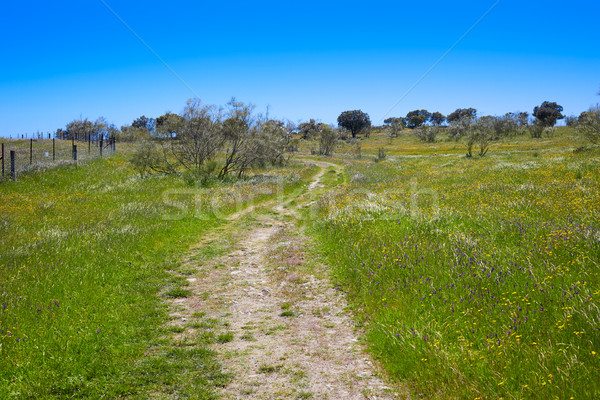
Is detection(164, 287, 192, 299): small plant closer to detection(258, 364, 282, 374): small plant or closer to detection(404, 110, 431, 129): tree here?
detection(258, 364, 282, 374): small plant

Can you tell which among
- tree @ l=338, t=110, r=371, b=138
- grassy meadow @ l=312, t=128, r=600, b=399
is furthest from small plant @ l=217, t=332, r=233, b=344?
tree @ l=338, t=110, r=371, b=138

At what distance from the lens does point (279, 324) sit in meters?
6.05

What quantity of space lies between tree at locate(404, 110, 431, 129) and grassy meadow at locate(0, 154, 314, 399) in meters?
148

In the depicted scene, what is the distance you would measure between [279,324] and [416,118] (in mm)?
162749

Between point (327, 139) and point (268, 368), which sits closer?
point (268, 368)

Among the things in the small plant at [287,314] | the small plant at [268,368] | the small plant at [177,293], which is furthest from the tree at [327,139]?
the small plant at [268,368]

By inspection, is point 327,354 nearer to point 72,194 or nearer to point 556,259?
point 556,259

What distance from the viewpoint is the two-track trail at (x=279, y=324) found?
4344 mm

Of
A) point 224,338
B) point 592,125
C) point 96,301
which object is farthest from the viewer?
point 592,125

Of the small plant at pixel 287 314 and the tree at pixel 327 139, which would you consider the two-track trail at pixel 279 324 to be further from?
the tree at pixel 327 139

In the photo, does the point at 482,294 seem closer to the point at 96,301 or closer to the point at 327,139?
the point at 96,301

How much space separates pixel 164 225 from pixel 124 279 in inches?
191

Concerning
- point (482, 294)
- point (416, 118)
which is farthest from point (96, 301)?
point (416, 118)

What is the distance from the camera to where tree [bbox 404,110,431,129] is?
508ft
